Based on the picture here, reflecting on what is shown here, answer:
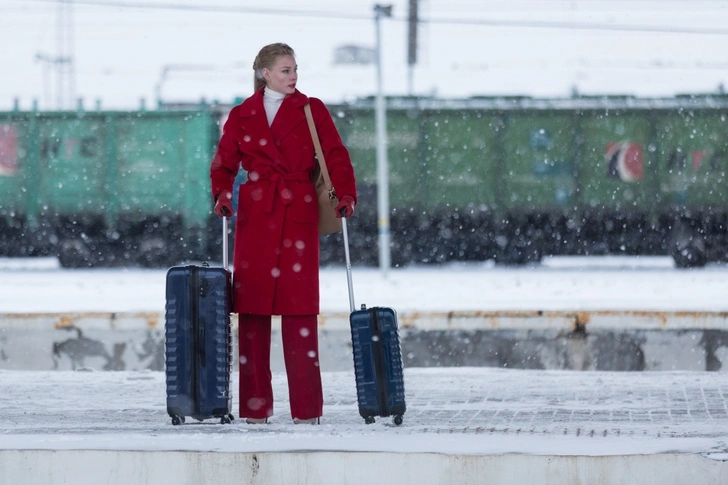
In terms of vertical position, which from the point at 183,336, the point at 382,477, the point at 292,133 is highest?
the point at 292,133

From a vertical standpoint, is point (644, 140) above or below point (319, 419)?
above

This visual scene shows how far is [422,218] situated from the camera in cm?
2039

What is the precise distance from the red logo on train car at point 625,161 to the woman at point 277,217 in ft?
52.5

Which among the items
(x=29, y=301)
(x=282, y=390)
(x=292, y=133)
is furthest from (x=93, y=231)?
(x=292, y=133)

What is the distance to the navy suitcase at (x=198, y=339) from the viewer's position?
4512 millimetres

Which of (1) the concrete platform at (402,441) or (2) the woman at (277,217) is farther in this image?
(2) the woman at (277,217)

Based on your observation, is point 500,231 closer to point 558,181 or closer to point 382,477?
point 558,181

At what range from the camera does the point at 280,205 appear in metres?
4.62

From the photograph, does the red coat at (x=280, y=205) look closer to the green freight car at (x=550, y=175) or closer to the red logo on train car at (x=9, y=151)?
the green freight car at (x=550, y=175)

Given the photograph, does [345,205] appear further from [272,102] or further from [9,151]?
[9,151]

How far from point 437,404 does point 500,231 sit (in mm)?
15142

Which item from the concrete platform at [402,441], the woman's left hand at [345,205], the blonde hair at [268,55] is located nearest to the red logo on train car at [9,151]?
the concrete platform at [402,441]

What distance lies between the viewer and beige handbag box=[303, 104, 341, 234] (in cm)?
463

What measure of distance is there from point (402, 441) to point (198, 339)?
1001 millimetres
